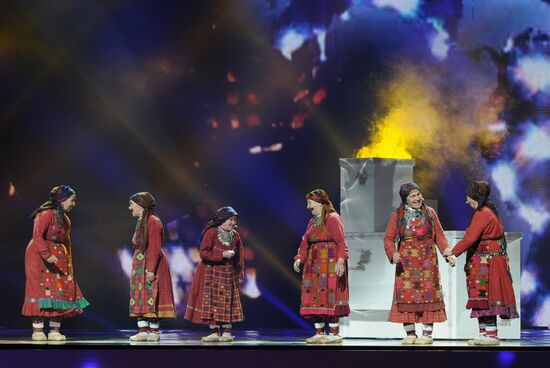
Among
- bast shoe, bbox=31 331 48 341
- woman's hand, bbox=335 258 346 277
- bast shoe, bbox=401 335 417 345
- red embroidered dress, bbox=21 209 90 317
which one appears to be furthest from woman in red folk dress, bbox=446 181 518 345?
bast shoe, bbox=31 331 48 341

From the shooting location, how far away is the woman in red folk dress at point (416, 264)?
8445 mm

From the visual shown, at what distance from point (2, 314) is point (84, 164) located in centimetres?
160

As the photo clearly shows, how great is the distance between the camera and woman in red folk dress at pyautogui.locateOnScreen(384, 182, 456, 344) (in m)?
8.45

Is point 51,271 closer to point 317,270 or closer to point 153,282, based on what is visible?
point 153,282

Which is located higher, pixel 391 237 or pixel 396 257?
pixel 391 237

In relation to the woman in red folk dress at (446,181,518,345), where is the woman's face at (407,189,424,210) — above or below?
above

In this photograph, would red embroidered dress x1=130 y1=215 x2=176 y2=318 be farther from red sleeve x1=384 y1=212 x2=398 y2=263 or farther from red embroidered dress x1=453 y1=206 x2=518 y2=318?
red embroidered dress x1=453 y1=206 x2=518 y2=318

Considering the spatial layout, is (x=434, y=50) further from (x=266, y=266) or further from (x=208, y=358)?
(x=208, y=358)

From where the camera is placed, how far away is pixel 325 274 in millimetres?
8734

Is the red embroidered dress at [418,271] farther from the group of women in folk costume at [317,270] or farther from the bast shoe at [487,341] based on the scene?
the bast shoe at [487,341]

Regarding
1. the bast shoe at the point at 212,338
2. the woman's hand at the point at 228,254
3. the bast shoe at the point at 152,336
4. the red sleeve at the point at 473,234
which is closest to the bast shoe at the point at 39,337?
the bast shoe at the point at 152,336

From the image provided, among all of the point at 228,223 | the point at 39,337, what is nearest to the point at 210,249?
the point at 228,223

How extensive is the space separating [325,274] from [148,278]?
4.36 ft

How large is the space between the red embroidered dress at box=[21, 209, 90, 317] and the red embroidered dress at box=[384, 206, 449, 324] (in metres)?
2.45
